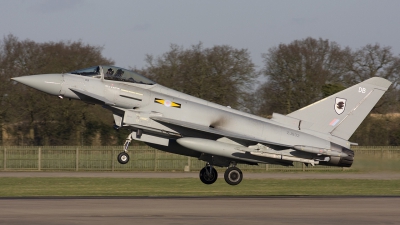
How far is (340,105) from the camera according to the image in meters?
22.5

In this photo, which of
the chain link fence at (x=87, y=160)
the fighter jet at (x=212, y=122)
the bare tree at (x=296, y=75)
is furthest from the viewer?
the bare tree at (x=296, y=75)

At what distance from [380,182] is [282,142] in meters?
10.8

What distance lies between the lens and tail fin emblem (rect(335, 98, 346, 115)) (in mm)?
22500

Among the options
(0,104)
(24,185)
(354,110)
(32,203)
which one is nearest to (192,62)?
(0,104)

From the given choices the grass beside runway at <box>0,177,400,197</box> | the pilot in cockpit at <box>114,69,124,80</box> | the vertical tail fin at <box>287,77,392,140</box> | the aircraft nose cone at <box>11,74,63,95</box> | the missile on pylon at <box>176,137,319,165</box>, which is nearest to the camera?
the aircraft nose cone at <box>11,74,63,95</box>

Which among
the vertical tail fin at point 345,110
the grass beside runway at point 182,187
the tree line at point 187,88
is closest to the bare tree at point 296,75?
the tree line at point 187,88

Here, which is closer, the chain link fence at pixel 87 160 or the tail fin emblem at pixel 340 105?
the tail fin emblem at pixel 340 105

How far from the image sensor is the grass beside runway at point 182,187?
77.8 ft

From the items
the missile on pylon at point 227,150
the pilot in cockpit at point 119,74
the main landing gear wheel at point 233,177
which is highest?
the pilot in cockpit at point 119,74

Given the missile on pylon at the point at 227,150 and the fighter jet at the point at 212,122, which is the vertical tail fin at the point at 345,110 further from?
the missile on pylon at the point at 227,150

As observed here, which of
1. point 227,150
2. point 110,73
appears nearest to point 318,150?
point 227,150

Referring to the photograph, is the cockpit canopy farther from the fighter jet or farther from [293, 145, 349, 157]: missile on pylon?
[293, 145, 349, 157]: missile on pylon

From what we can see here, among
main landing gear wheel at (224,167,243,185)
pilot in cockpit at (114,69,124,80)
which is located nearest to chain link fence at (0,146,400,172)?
main landing gear wheel at (224,167,243,185)

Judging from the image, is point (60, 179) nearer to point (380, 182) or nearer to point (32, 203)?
point (32, 203)
